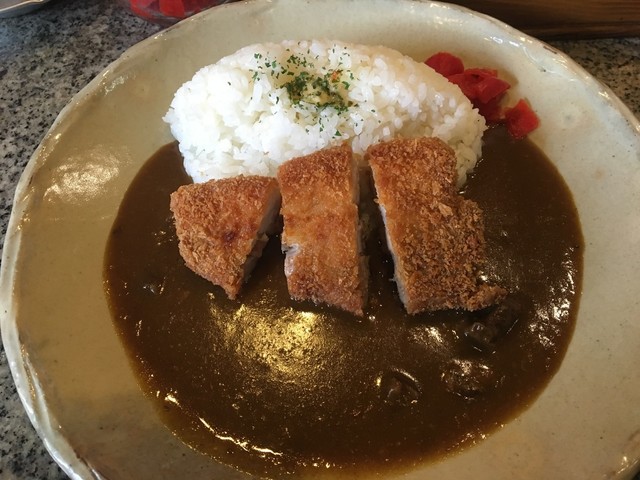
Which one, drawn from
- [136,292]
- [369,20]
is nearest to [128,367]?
[136,292]

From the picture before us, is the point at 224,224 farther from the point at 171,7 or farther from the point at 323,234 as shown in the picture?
the point at 171,7

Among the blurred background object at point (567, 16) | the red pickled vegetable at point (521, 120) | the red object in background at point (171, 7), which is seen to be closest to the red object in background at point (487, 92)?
the red pickled vegetable at point (521, 120)

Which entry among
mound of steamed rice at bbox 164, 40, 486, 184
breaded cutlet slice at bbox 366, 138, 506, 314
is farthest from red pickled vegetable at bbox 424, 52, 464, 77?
breaded cutlet slice at bbox 366, 138, 506, 314

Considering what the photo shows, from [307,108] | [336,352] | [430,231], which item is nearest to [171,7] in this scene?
[307,108]

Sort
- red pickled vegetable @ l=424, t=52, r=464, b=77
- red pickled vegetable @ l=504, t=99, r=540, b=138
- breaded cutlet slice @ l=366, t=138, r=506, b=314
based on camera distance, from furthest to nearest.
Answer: red pickled vegetable @ l=424, t=52, r=464, b=77
red pickled vegetable @ l=504, t=99, r=540, b=138
breaded cutlet slice @ l=366, t=138, r=506, b=314

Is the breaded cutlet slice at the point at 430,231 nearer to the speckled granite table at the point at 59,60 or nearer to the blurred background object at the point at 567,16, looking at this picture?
the blurred background object at the point at 567,16

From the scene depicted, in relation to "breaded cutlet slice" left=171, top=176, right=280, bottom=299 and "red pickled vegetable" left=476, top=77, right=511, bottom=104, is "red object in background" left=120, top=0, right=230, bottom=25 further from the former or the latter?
"red pickled vegetable" left=476, top=77, right=511, bottom=104

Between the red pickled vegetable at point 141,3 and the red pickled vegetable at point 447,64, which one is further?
the red pickled vegetable at point 141,3
